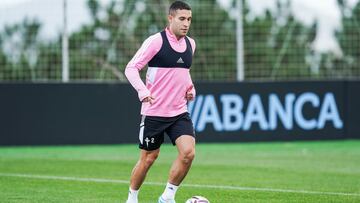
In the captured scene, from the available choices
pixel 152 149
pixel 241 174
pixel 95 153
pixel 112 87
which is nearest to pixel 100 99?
pixel 112 87

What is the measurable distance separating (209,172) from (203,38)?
320 inches

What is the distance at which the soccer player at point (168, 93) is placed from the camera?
9484 mm

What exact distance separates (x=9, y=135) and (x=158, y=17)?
4.44 meters

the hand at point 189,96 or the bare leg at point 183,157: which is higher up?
the hand at point 189,96

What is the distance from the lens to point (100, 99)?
2031 cm

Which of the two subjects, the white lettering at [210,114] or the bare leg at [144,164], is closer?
the bare leg at [144,164]

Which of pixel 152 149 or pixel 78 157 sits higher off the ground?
pixel 152 149

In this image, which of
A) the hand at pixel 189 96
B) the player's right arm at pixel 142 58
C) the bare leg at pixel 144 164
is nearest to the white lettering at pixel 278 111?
the hand at pixel 189 96

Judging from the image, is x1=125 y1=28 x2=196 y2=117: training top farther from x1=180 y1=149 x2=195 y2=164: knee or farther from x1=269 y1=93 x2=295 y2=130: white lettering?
x1=269 y1=93 x2=295 y2=130: white lettering

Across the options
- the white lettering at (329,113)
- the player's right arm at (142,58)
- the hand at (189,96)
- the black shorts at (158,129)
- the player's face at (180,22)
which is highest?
the player's face at (180,22)

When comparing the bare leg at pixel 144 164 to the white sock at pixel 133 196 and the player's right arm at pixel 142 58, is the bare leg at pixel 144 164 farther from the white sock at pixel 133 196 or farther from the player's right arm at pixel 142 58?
the player's right arm at pixel 142 58

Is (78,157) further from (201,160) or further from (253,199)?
(253,199)

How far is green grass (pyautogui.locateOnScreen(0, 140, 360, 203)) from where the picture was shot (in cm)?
1082

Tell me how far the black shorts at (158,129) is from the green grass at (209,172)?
3.42 feet
